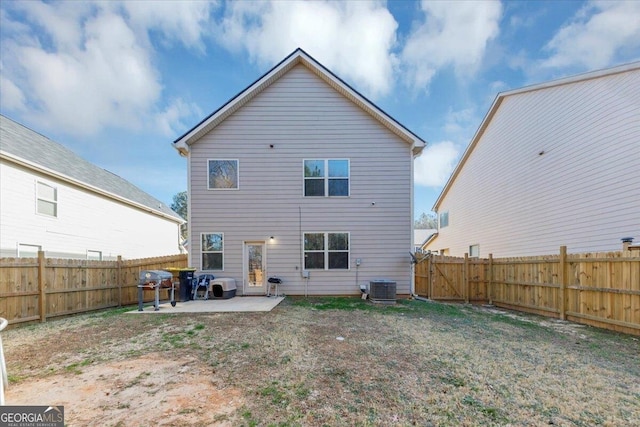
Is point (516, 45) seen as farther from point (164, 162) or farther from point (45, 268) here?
point (164, 162)

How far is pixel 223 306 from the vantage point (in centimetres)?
805

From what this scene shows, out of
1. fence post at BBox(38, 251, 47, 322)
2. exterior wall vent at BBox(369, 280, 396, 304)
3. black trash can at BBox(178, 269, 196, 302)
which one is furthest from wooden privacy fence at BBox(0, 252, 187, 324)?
exterior wall vent at BBox(369, 280, 396, 304)

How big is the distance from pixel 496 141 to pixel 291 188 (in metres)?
10.2

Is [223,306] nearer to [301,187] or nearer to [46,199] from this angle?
[301,187]

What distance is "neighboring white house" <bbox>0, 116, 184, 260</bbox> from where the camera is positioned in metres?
9.49

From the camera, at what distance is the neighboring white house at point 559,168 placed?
8078 millimetres

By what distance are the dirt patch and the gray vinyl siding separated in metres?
6.27

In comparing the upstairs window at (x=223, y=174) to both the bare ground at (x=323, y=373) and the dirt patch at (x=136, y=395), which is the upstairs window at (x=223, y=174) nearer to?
the bare ground at (x=323, y=373)

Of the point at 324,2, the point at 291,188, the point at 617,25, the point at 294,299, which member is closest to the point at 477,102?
the point at 617,25

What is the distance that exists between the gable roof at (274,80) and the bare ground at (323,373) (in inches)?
247

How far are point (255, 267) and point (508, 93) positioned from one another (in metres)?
12.6

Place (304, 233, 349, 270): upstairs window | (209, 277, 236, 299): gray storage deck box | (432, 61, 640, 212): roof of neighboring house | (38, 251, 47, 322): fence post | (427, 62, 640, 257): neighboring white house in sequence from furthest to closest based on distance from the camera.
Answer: (304, 233, 349, 270): upstairs window → (209, 277, 236, 299): gray storage deck box → (432, 61, 640, 212): roof of neighboring house → (427, 62, 640, 257): neighboring white house → (38, 251, 47, 322): fence post

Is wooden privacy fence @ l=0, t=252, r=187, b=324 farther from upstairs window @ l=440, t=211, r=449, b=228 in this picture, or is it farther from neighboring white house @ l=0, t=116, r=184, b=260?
upstairs window @ l=440, t=211, r=449, b=228

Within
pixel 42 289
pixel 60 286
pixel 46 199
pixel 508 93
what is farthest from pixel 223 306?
pixel 508 93
